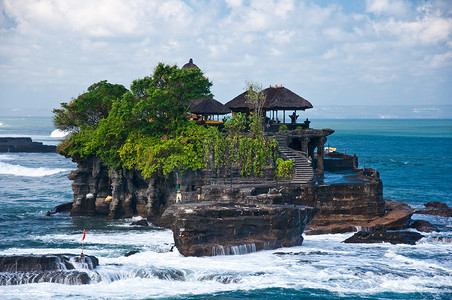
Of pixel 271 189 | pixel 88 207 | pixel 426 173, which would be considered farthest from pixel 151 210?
pixel 426 173

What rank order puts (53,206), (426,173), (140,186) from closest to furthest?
(140,186), (53,206), (426,173)

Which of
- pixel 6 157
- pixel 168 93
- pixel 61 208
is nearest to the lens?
pixel 168 93

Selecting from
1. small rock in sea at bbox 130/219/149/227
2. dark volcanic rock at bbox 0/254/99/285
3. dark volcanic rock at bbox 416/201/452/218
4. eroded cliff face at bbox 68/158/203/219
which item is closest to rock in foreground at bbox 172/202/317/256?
dark volcanic rock at bbox 0/254/99/285

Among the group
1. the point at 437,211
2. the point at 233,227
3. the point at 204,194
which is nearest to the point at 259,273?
the point at 233,227

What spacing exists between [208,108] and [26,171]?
4451cm

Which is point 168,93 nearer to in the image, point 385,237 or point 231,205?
point 231,205

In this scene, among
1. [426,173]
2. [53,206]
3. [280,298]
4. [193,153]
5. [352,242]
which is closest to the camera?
[280,298]

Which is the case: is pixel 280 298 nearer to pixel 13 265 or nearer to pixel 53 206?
pixel 13 265

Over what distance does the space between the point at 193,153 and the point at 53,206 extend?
19251 millimetres

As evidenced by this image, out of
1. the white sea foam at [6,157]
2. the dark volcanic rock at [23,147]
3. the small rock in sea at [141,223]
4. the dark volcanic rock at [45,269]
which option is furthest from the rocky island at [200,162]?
the dark volcanic rock at [23,147]

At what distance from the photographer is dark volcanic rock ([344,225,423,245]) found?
1630 inches

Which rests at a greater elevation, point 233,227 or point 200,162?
point 200,162

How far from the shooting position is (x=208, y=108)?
53.1 meters

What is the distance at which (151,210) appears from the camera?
4878 centimetres
